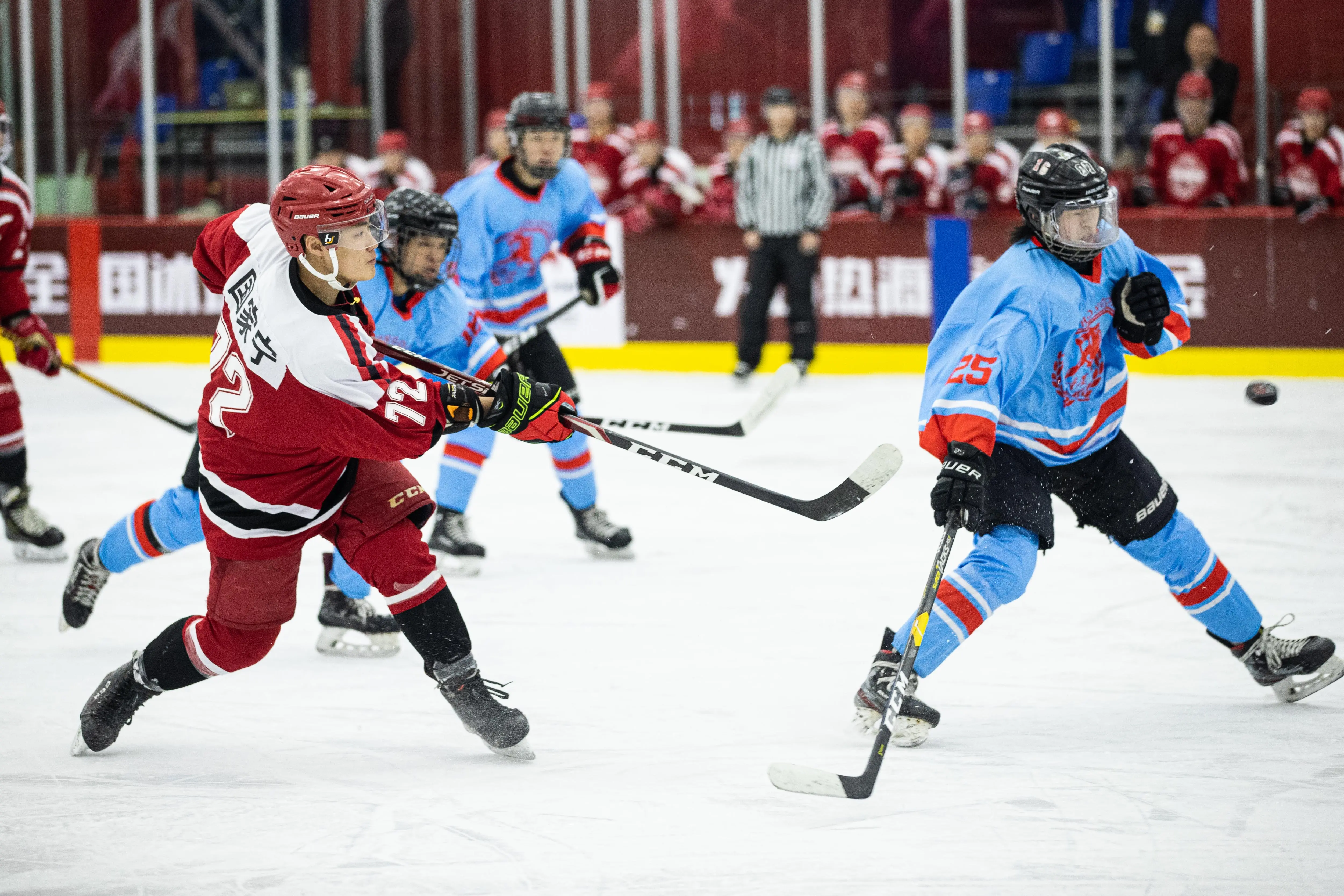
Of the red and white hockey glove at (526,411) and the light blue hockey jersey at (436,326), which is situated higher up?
the light blue hockey jersey at (436,326)

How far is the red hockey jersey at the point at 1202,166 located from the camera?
8156 millimetres

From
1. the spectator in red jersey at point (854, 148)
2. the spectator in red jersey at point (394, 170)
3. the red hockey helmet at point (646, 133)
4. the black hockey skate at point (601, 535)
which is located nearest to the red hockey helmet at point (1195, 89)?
the spectator in red jersey at point (854, 148)

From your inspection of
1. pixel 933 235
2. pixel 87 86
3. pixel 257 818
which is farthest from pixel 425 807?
pixel 87 86

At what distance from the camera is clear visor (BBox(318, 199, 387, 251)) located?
261 cm

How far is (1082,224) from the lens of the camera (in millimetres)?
2867

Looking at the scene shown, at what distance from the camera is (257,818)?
263 cm

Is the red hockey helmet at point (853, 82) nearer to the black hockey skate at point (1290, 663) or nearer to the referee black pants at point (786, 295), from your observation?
the referee black pants at point (786, 295)

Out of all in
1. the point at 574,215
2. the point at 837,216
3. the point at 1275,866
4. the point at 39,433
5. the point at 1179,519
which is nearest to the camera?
the point at 1275,866

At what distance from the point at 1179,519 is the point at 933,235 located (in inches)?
213

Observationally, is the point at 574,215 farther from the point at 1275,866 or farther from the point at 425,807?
the point at 1275,866

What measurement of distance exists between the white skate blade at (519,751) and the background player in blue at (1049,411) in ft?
1.94

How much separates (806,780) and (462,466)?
2.15 m

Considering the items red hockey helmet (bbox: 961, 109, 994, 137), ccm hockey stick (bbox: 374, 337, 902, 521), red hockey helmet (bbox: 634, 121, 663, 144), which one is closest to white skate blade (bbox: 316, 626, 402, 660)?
ccm hockey stick (bbox: 374, 337, 902, 521)

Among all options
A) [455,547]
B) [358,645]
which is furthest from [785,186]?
[358,645]
